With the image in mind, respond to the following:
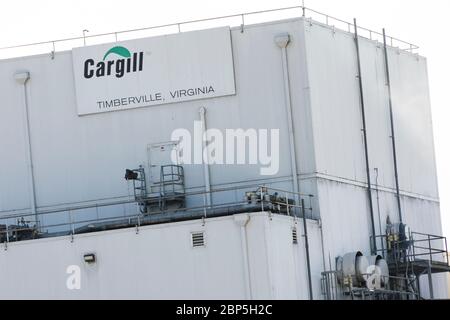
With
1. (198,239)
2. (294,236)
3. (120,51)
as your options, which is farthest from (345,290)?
(120,51)

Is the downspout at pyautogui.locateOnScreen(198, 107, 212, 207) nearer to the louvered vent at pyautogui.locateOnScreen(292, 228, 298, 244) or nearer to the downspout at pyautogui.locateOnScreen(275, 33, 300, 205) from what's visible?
the downspout at pyautogui.locateOnScreen(275, 33, 300, 205)

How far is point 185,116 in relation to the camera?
5000cm

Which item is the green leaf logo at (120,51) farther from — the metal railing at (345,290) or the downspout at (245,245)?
the metal railing at (345,290)

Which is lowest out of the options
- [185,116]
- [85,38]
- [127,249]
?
[127,249]

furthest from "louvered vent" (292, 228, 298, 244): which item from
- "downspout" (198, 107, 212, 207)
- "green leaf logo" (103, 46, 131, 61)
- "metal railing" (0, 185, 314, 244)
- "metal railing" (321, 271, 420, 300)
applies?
"green leaf logo" (103, 46, 131, 61)

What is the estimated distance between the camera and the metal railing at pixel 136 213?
151ft

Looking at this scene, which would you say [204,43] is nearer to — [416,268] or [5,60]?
[5,60]

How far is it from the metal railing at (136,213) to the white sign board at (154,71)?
134 inches

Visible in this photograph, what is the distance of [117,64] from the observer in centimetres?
5072

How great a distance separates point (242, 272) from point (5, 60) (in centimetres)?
1338

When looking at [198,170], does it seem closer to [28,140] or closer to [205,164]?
[205,164]

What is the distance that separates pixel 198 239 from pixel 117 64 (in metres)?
8.70

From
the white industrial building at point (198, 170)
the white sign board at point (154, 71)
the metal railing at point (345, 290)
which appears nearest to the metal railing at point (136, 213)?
the white industrial building at point (198, 170)
